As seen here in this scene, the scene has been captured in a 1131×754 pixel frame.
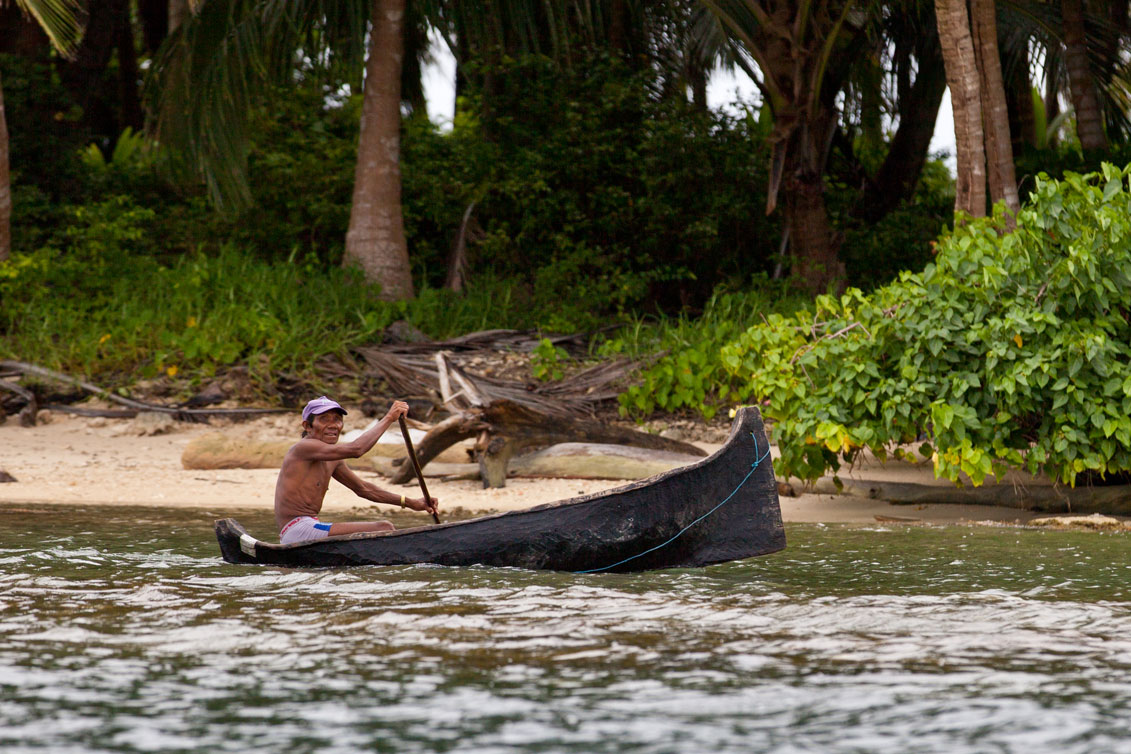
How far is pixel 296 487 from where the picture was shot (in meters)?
7.23

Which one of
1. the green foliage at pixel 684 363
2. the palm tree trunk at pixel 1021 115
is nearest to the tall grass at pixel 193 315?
the green foliage at pixel 684 363

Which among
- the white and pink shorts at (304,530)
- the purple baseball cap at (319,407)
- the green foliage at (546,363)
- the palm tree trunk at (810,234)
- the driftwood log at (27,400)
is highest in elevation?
the palm tree trunk at (810,234)

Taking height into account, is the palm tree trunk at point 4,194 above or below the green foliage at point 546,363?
above

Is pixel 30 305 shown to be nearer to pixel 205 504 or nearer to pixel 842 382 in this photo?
pixel 205 504

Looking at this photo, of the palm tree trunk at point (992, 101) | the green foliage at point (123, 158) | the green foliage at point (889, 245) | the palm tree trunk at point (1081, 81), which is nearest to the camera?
the palm tree trunk at point (992, 101)

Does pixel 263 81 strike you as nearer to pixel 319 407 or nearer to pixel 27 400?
pixel 27 400

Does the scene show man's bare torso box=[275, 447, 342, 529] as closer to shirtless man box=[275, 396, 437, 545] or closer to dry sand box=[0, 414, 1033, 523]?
shirtless man box=[275, 396, 437, 545]

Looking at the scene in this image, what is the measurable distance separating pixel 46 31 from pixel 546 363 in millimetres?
6127

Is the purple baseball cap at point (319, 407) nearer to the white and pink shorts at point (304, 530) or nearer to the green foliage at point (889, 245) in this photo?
the white and pink shorts at point (304, 530)

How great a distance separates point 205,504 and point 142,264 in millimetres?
5739

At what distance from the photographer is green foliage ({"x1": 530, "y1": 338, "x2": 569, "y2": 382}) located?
12516 mm

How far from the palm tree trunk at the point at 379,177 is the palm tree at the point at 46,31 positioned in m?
3.22

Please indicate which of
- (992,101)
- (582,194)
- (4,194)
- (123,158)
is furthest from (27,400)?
(992,101)

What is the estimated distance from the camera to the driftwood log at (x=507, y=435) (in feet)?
32.4
